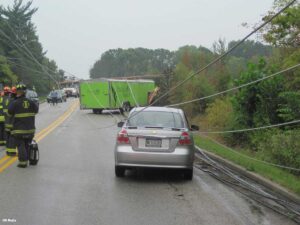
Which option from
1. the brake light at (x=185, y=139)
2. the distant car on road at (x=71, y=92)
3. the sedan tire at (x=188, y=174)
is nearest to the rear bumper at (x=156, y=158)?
the brake light at (x=185, y=139)

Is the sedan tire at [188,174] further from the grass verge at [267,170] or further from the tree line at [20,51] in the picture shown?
the tree line at [20,51]

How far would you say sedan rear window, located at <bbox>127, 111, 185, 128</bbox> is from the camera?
1103cm

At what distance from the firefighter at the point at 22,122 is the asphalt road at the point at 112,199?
1.24 feet

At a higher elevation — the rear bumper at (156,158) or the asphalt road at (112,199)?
the rear bumper at (156,158)

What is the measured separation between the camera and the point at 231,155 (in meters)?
14.6

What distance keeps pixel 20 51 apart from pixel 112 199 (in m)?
33.2

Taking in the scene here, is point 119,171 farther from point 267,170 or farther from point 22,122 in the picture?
point 267,170

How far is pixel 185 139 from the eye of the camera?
1062 cm

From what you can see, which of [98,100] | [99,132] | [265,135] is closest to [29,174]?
[265,135]

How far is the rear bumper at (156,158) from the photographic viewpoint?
34.2 feet

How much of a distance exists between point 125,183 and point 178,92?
2344 cm

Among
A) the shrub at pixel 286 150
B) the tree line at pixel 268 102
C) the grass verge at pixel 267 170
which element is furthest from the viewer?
the tree line at pixel 268 102

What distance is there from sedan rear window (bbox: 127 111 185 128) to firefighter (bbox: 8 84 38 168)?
244 cm

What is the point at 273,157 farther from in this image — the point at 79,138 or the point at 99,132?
the point at 99,132
